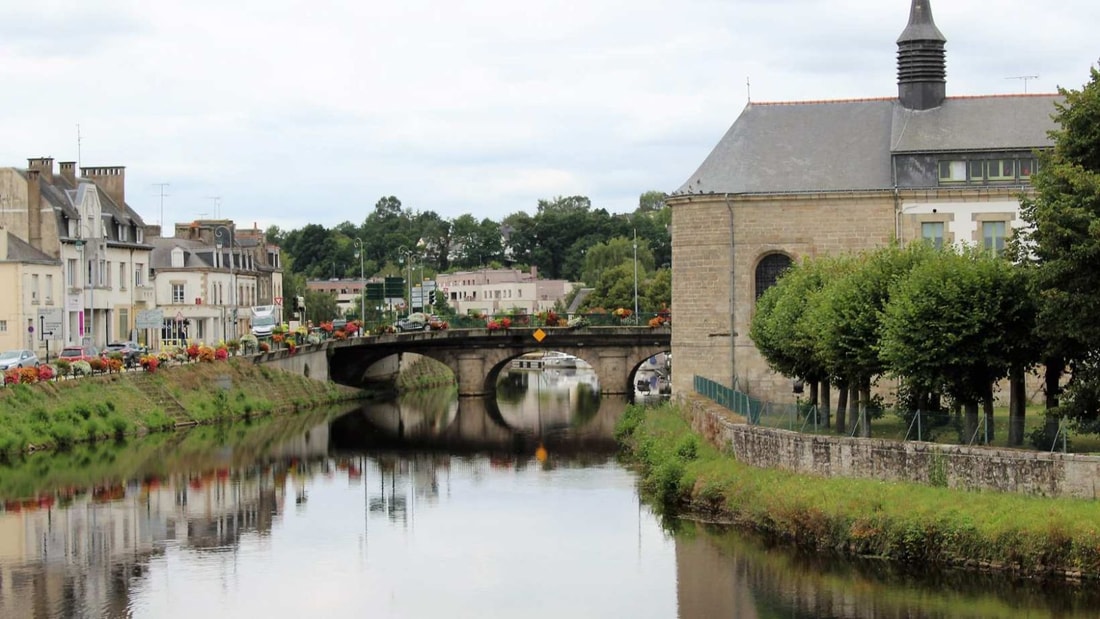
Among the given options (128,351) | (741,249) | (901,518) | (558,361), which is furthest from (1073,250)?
(558,361)

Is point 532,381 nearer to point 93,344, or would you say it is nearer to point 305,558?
point 93,344

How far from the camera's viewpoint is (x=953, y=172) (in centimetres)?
4919

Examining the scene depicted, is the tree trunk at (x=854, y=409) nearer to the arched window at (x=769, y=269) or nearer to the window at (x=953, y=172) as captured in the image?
the arched window at (x=769, y=269)

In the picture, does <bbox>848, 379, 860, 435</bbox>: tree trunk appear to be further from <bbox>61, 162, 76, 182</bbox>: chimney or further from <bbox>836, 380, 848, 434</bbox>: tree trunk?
<bbox>61, 162, 76, 182</bbox>: chimney

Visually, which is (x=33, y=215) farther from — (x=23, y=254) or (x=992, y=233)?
(x=992, y=233)

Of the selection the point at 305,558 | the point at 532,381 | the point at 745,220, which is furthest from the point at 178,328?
the point at 305,558

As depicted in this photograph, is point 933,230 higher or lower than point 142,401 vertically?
higher

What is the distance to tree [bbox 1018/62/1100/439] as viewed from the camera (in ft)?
99.5

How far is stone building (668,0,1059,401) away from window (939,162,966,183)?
0.03m

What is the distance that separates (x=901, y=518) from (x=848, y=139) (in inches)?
885

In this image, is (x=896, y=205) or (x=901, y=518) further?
(x=896, y=205)

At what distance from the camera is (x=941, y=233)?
48.8m

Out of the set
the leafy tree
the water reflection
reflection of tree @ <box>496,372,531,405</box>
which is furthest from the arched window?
reflection of tree @ <box>496,372,531,405</box>

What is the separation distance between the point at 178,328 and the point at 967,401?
56625 millimetres
